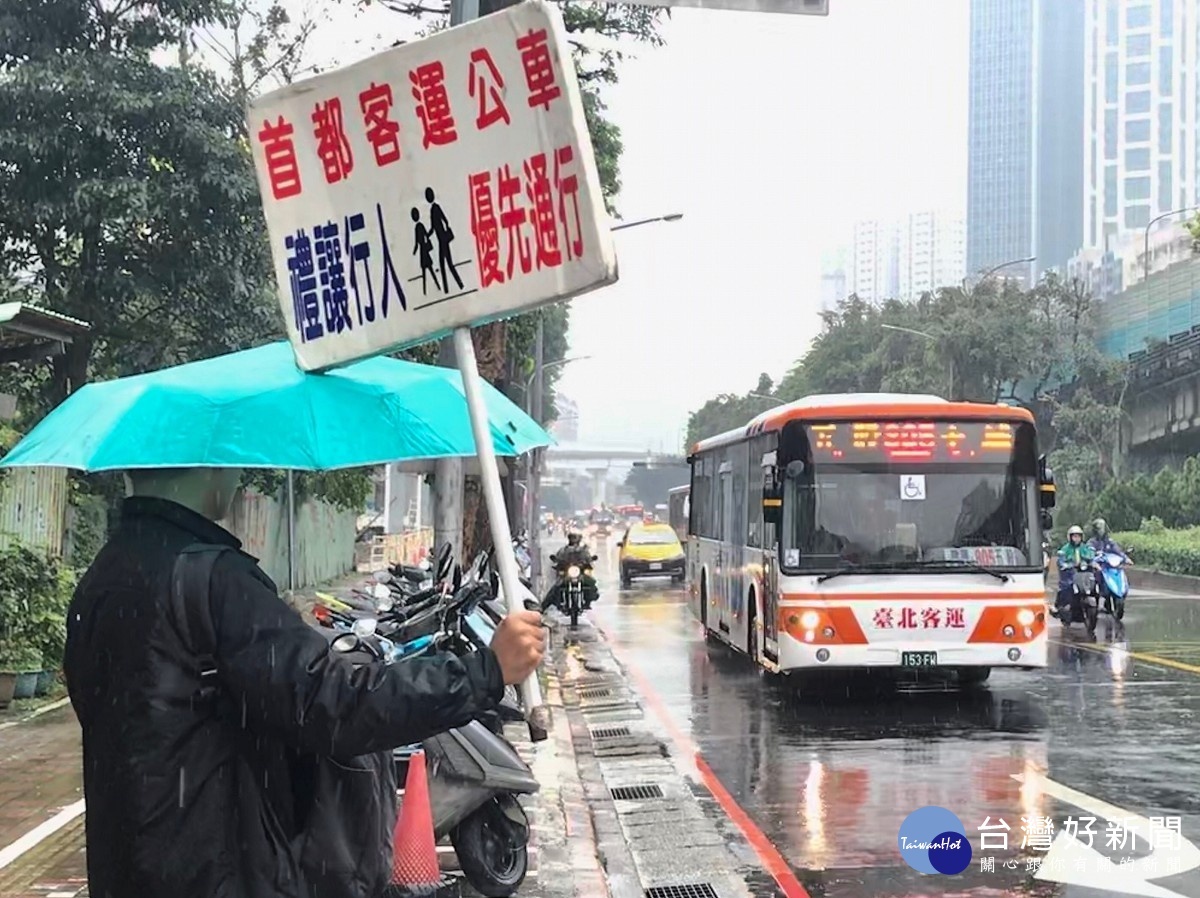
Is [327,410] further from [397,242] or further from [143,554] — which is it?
[143,554]

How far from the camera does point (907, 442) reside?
12.7 metres

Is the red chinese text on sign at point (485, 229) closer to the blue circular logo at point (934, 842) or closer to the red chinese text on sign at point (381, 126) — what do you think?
the red chinese text on sign at point (381, 126)

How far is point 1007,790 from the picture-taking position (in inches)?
339

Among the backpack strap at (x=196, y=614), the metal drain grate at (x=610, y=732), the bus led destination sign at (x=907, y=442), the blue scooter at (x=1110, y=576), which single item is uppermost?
the bus led destination sign at (x=907, y=442)

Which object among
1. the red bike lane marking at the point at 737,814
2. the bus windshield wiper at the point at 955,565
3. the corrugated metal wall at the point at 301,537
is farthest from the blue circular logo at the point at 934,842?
the corrugated metal wall at the point at 301,537

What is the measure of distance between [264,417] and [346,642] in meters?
1.80

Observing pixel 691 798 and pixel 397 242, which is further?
pixel 691 798

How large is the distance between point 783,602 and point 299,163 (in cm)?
952

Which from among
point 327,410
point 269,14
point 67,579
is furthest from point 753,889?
point 269,14

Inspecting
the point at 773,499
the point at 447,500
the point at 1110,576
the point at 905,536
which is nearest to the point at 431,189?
the point at 447,500

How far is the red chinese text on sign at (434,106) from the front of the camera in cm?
328

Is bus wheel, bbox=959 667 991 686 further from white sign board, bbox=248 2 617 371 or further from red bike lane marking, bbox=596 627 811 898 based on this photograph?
white sign board, bbox=248 2 617 371

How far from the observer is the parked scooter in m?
6.13

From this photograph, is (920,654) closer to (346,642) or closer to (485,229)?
(346,642)
